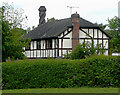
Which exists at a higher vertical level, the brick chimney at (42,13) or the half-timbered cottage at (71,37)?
the brick chimney at (42,13)

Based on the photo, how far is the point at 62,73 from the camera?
46.8 ft

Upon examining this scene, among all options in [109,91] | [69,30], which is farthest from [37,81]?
[69,30]

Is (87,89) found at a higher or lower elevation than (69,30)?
lower

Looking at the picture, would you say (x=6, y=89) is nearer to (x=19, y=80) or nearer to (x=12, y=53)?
(x=19, y=80)

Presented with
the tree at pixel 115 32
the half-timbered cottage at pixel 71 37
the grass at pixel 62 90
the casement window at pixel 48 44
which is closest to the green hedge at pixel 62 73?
the grass at pixel 62 90

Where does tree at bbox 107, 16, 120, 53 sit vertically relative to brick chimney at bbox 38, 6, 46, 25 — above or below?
below

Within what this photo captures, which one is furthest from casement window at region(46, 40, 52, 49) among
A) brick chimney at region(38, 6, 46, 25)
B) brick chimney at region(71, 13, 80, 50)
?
brick chimney at region(38, 6, 46, 25)

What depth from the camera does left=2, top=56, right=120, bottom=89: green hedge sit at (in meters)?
14.2

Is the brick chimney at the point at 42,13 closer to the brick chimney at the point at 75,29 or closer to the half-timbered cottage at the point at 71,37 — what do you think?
the half-timbered cottage at the point at 71,37

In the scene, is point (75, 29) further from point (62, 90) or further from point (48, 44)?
point (62, 90)

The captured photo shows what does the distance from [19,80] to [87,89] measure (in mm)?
3589

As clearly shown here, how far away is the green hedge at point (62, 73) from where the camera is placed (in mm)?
14156

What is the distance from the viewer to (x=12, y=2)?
24.5 m

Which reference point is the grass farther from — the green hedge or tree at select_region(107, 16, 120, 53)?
tree at select_region(107, 16, 120, 53)
